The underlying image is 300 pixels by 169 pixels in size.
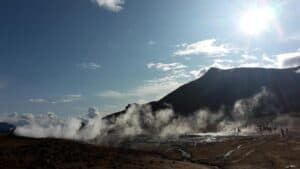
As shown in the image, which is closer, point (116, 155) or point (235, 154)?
point (116, 155)

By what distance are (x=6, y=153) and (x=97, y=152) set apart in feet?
63.0

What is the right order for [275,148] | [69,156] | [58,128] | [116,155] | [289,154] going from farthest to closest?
[58,128]
[275,148]
[289,154]
[116,155]
[69,156]

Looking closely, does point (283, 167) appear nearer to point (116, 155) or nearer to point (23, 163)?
point (116, 155)

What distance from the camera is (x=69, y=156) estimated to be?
7350 centimetres

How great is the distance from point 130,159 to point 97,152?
342 inches

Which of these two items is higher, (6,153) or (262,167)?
(6,153)

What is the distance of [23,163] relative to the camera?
216 feet

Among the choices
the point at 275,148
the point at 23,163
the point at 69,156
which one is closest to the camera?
the point at 23,163

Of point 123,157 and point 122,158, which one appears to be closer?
point 122,158

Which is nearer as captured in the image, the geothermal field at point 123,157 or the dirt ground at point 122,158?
the dirt ground at point 122,158

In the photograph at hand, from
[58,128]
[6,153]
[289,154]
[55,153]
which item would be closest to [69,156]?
[55,153]

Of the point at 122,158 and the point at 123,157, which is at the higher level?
the point at 123,157

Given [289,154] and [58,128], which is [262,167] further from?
[58,128]

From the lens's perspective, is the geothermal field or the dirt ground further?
the geothermal field
